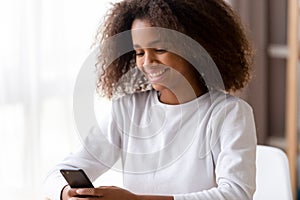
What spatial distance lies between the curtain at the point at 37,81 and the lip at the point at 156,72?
0.78 meters

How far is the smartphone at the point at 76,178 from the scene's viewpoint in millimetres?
1195

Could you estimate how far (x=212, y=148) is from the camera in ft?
4.38

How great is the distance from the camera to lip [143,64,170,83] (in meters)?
1.29

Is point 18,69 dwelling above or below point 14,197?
above

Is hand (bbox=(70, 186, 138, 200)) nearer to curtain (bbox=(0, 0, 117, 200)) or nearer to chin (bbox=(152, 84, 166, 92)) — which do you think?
chin (bbox=(152, 84, 166, 92))

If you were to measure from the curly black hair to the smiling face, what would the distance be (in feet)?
0.10

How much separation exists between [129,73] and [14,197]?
823mm

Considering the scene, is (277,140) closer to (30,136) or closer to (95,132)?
(30,136)

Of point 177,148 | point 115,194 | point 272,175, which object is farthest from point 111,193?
point 272,175

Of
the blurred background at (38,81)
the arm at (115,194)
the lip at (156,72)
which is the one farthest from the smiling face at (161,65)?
the blurred background at (38,81)

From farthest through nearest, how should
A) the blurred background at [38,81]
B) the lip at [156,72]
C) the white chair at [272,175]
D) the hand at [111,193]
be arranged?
1. the blurred background at [38,81]
2. the white chair at [272,175]
3. the lip at [156,72]
4. the hand at [111,193]

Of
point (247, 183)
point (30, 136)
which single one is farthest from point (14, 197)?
point (247, 183)

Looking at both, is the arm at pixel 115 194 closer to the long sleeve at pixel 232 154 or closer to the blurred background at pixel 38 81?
the long sleeve at pixel 232 154

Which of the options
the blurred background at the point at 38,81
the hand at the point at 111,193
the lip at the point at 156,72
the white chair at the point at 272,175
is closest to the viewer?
the hand at the point at 111,193
